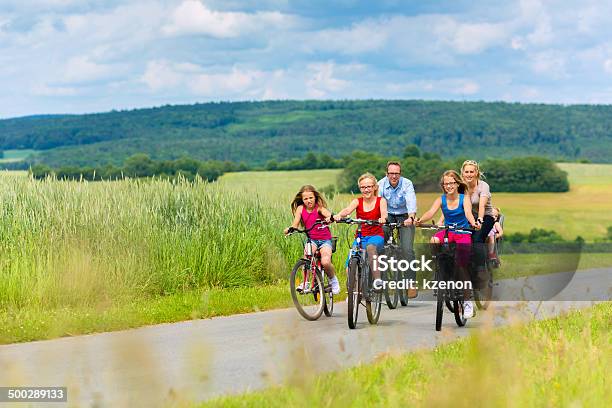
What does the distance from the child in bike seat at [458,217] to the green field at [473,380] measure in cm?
217

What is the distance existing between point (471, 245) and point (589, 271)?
15.5 meters

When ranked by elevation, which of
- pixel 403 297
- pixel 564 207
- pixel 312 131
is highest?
pixel 312 131

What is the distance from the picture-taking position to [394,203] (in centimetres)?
1681

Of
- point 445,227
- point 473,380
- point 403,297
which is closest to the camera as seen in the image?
point 473,380

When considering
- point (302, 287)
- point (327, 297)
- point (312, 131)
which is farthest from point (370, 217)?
point (312, 131)

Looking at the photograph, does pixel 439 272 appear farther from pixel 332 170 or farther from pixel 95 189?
pixel 332 170

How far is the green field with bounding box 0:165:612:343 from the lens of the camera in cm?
1564

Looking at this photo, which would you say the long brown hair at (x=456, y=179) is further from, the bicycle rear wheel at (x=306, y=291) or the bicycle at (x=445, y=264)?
the bicycle rear wheel at (x=306, y=291)

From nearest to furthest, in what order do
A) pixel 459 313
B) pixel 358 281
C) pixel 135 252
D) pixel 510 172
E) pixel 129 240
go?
1. pixel 358 281
2. pixel 459 313
3. pixel 135 252
4. pixel 129 240
5. pixel 510 172

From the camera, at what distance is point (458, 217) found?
13516mm

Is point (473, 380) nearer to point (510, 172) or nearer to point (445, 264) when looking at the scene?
point (445, 264)

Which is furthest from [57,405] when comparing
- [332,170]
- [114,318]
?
[332,170]

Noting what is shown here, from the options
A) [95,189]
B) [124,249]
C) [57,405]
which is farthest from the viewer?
[95,189]

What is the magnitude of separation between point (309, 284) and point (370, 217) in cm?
121
